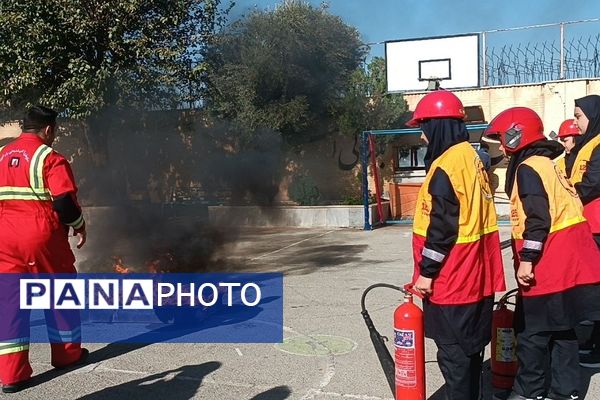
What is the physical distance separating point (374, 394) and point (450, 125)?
1.78 m

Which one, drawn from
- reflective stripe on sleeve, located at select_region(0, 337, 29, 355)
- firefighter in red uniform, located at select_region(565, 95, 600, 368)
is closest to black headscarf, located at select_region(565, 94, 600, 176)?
firefighter in red uniform, located at select_region(565, 95, 600, 368)

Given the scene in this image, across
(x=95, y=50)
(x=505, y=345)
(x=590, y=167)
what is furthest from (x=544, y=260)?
(x=95, y=50)

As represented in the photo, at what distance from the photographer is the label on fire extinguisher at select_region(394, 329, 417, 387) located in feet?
10.4

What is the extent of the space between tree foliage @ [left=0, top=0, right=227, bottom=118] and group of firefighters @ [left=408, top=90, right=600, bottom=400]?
28.1 ft

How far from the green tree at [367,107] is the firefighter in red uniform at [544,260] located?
1141 cm

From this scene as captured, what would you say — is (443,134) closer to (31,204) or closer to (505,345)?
(505,345)

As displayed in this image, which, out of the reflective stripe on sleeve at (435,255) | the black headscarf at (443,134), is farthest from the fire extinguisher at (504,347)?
the black headscarf at (443,134)

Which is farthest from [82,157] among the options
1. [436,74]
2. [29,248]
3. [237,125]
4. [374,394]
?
[374,394]

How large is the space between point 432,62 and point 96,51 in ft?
28.7

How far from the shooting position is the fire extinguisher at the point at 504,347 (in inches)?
144

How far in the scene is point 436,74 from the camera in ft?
50.9

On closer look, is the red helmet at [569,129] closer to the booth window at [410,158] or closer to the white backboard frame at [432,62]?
the white backboard frame at [432,62]

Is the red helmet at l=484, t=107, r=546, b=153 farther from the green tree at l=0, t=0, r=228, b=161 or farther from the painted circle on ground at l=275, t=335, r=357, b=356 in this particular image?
the green tree at l=0, t=0, r=228, b=161

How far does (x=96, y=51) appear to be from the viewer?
35.8ft
